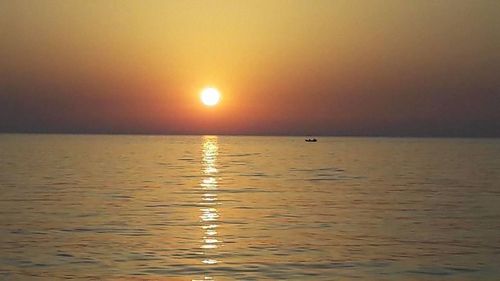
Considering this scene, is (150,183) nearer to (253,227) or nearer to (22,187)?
(22,187)

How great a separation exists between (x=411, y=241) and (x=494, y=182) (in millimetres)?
39012

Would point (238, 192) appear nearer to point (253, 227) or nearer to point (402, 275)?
point (253, 227)

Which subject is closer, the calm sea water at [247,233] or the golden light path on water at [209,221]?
the calm sea water at [247,233]

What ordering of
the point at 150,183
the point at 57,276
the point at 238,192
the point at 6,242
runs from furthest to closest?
1. the point at 150,183
2. the point at 238,192
3. the point at 6,242
4. the point at 57,276

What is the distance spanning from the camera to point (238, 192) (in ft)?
178

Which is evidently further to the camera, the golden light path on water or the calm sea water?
the golden light path on water

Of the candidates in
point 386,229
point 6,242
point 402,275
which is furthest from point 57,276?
point 386,229

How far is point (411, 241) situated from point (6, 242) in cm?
1500

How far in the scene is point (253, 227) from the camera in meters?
34.0

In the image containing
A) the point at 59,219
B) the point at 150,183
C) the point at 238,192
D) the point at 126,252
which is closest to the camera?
the point at 126,252

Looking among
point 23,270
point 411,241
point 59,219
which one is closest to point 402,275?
point 411,241

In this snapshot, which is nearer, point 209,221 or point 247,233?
point 247,233

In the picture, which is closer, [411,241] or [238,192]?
A: [411,241]

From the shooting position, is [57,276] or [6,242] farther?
[6,242]
